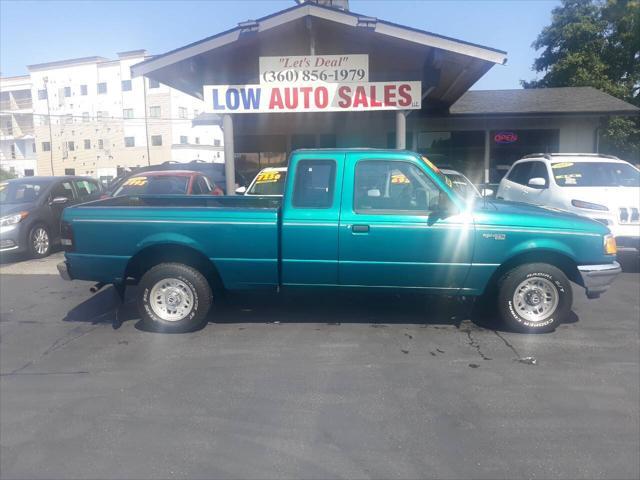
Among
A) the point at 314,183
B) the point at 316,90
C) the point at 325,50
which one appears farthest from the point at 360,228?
the point at 325,50

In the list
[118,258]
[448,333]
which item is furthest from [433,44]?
[118,258]

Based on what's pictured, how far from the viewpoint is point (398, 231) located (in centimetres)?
560

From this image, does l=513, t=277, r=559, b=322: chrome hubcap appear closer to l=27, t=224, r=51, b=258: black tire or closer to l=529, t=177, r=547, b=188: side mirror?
l=529, t=177, r=547, b=188: side mirror

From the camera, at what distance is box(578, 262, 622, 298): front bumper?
568cm

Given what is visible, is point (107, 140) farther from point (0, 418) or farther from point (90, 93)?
point (0, 418)

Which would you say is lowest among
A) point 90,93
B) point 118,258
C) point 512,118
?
point 118,258

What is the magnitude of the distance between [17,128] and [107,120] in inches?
572

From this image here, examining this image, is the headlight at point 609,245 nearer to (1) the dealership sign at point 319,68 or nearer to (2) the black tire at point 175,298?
(2) the black tire at point 175,298

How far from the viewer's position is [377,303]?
698 cm

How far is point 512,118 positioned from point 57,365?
47.6 ft

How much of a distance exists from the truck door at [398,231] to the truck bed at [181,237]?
82cm

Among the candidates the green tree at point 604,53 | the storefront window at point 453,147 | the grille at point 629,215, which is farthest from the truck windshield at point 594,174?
the green tree at point 604,53

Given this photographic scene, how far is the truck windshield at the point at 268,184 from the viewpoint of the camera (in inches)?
412

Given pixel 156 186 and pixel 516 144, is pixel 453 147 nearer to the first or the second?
pixel 516 144
